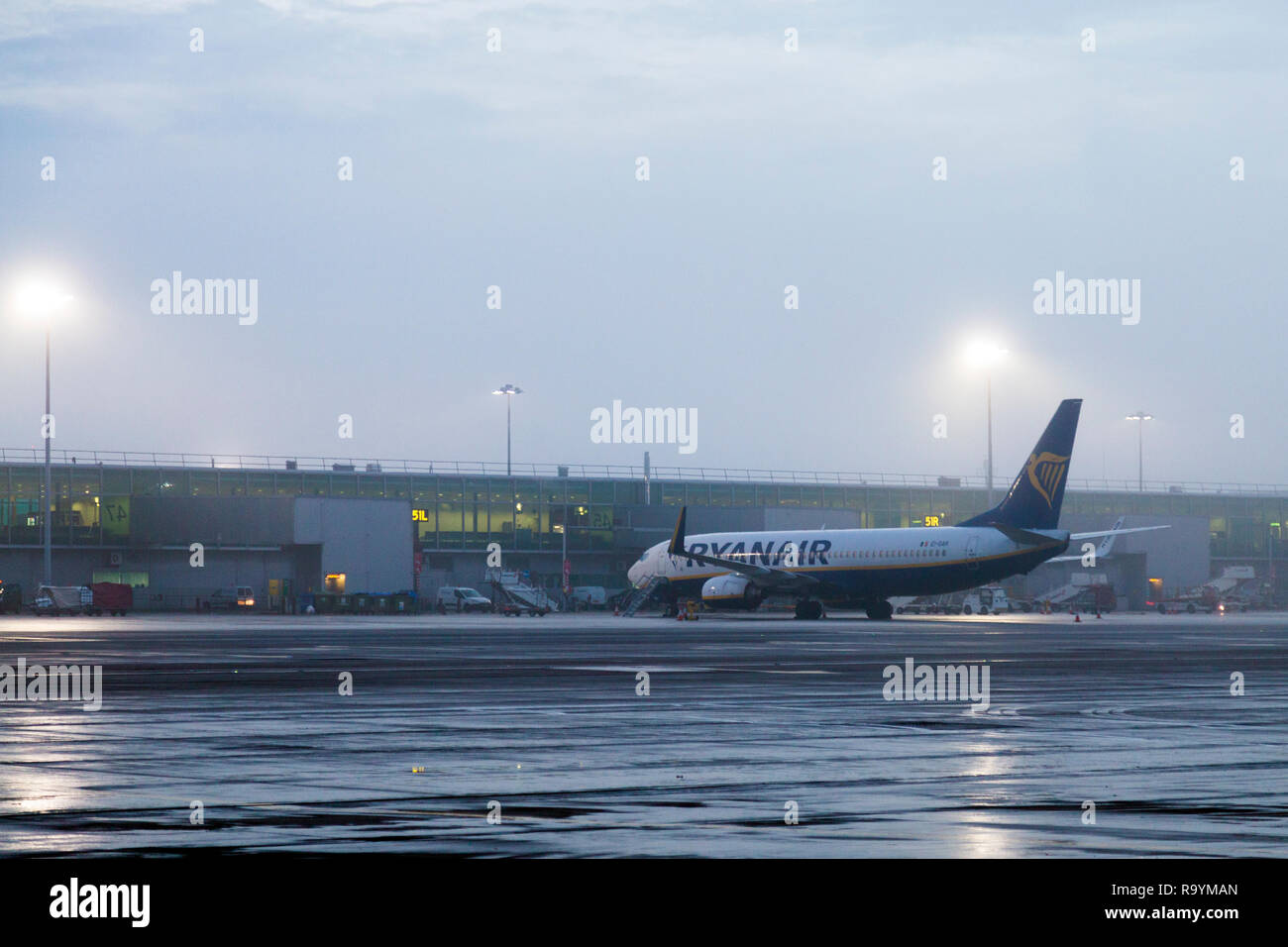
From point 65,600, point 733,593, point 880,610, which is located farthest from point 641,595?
point 65,600

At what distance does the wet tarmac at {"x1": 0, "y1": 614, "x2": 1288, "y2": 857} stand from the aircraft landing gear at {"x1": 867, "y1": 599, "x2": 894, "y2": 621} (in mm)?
43022

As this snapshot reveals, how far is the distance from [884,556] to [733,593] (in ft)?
23.3

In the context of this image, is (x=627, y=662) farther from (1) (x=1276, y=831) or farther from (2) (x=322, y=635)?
(1) (x=1276, y=831)

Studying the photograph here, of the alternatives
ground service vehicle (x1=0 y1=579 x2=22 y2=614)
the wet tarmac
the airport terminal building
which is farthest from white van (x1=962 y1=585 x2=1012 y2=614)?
the wet tarmac

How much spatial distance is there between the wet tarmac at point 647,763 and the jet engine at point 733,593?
43011 mm

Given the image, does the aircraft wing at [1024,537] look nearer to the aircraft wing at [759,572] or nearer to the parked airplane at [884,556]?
the parked airplane at [884,556]

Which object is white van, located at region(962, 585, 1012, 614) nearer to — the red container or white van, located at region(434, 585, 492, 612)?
white van, located at region(434, 585, 492, 612)

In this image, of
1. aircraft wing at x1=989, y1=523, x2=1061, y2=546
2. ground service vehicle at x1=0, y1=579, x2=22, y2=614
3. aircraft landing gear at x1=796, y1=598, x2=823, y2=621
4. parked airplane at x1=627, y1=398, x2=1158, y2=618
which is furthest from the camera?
ground service vehicle at x1=0, y1=579, x2=22, y2=614

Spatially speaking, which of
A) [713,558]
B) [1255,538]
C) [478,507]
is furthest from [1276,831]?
[1255,538]

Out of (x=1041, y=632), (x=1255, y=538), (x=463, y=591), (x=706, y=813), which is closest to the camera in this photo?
(x=706, y=813)

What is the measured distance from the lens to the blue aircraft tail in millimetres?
68688

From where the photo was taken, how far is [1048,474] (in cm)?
6875
